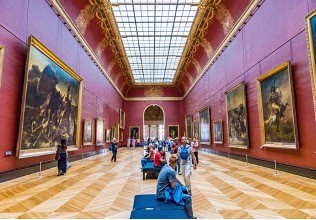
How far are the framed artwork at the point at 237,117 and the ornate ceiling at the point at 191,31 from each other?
344 centimetres

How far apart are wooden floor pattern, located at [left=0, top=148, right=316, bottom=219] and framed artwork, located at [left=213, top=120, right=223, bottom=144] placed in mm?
7309

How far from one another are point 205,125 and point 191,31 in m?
7.87

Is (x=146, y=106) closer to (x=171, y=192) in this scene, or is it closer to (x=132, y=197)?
(x=132, y=197)

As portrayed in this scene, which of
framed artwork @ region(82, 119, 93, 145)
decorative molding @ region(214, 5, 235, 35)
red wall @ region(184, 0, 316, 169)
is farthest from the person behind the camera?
framed artwork @ region(82, 119, 93, 145)

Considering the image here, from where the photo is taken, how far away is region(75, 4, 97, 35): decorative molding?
12.2m

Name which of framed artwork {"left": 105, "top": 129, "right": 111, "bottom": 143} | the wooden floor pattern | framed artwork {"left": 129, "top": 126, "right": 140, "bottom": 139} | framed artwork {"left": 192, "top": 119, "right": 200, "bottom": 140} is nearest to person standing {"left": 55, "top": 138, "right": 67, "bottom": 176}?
the wooden floor pattern

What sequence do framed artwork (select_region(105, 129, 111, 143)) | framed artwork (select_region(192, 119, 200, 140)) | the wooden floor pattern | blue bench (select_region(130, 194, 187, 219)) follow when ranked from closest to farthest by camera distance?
blue bench (select_region(130, 194, 187, 219)) → the wooden floor pattern → framed artwork (select_region(105, 129, 111, 143)) → framed artwork (select_region(192, 119, 200, 140))

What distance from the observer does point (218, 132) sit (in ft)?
→ 51.6

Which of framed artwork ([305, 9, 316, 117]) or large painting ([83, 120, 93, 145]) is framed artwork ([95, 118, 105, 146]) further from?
framed artwork ([305, 9, 316, 117])

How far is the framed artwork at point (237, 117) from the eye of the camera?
11398 mm

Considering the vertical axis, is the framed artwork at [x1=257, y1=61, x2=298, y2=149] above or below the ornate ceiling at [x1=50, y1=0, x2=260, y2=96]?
below

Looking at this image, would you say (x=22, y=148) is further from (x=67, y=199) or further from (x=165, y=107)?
(x=165, y=107)

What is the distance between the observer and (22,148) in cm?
729

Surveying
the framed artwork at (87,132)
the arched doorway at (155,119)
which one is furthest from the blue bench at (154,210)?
the arched doorway at (155,119)
